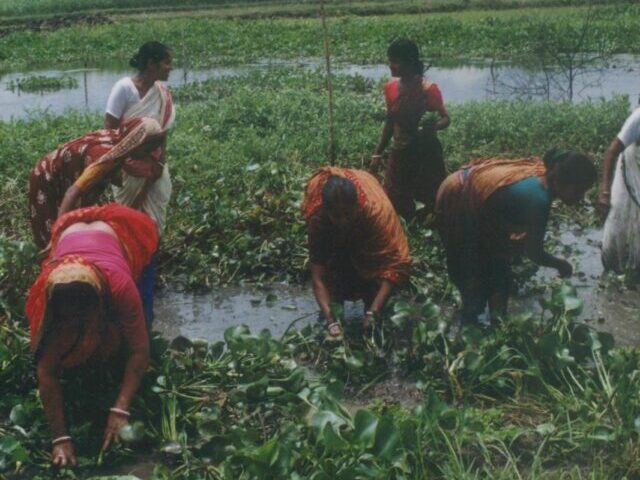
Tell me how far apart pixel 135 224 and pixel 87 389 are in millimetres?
754

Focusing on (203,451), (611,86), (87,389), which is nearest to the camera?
(203,451)

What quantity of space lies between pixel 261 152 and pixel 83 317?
4413mm

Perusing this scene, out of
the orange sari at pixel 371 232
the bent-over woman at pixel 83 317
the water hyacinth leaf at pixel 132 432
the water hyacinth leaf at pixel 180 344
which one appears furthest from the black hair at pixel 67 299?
the orange sari at pixel 371 232

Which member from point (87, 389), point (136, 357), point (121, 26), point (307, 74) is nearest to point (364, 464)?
point (136, 357)

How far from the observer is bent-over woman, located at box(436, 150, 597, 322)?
436 cm

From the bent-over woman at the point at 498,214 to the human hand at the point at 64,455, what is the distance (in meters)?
2.16

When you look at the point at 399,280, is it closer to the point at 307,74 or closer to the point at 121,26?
the point at 307,74

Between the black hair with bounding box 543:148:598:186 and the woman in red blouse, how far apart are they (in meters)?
2.03

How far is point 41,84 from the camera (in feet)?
57.5

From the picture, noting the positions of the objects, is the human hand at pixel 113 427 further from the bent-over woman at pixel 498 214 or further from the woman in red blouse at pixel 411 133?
the woman in red blouse at pixel 411 133

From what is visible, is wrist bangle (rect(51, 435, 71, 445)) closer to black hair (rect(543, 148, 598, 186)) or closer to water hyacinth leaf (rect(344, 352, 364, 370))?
water hyacinth leaf (rect(344, 352, 364, 370))

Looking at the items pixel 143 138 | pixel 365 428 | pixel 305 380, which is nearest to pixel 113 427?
pixel 305 380

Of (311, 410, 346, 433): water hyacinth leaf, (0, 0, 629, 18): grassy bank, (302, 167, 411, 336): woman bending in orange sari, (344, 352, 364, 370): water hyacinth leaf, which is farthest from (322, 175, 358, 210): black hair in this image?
(0, 0, 629, 18): grassy bank

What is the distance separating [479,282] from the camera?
16.3 ft
